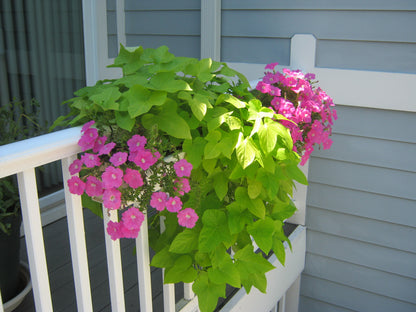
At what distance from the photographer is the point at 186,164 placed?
1104 mm

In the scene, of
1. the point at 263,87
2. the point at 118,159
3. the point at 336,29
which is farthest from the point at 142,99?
the point at 336,29

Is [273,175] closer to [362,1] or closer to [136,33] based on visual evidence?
[362,1]

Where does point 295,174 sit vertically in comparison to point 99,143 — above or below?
below

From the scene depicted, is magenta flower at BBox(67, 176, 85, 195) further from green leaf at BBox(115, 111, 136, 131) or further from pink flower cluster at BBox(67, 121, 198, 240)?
green leaf at BBox(115, 111, 136, 131)

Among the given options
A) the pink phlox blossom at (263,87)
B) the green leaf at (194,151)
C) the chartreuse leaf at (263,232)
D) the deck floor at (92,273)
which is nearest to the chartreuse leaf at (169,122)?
the green leaf at (194,151)

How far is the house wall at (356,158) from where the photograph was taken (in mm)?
2080

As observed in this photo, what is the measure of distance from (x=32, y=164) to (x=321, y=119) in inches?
47.9

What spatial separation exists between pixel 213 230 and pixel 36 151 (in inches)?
22.7

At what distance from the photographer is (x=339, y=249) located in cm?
249

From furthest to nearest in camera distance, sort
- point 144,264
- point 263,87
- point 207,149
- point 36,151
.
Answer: point 263,87
point 144,264
point 207,149
point 36,151

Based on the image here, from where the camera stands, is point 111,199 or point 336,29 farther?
point 336,29

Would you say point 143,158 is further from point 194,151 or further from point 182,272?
point 182,272

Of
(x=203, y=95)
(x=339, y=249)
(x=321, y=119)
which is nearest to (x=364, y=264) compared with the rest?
(x=339, y=249)

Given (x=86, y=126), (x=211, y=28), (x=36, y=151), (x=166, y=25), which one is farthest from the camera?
(x=166, y=25)
